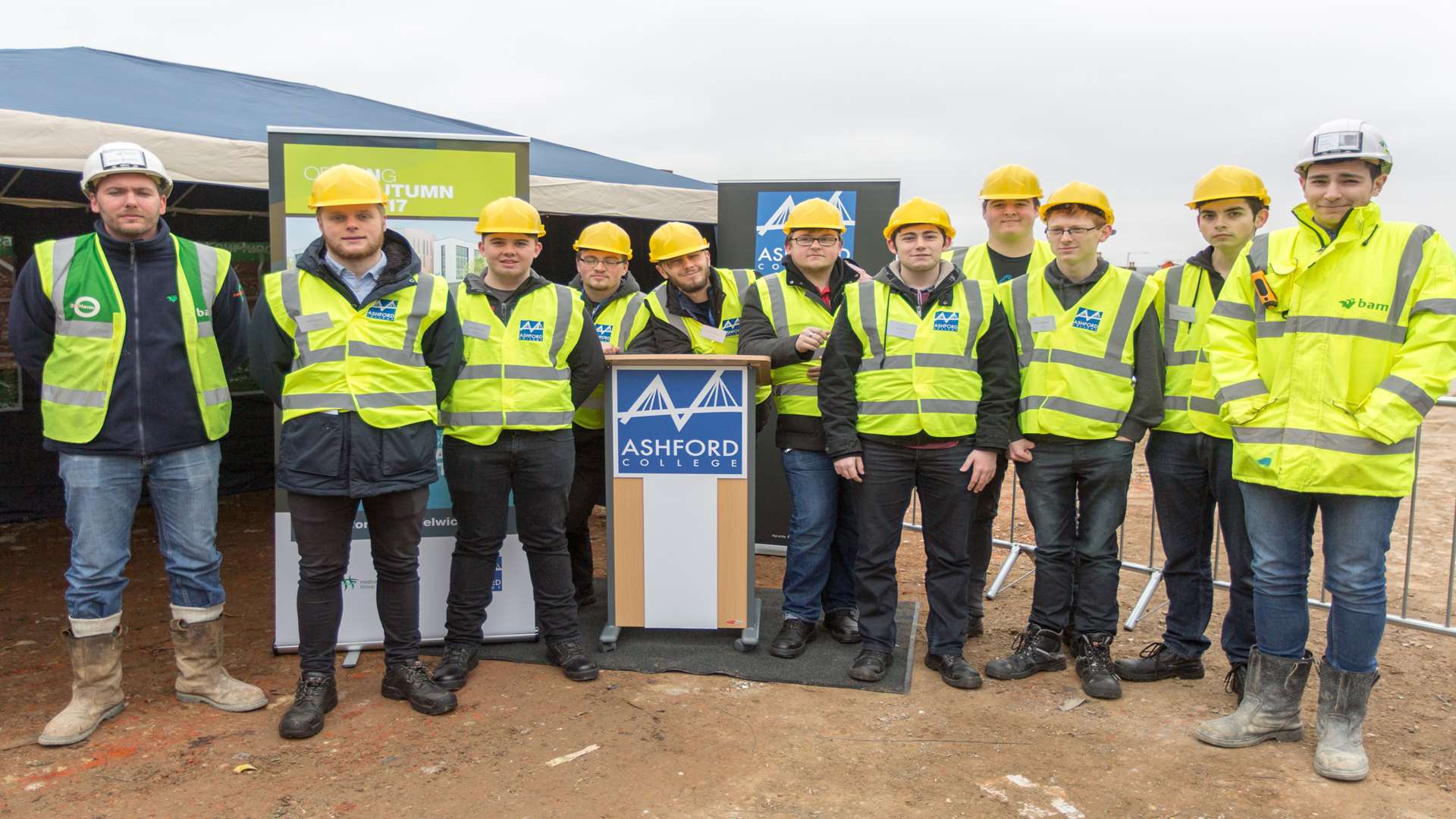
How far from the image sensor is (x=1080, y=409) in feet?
13.8

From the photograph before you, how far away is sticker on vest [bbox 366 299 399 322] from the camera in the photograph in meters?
3.83

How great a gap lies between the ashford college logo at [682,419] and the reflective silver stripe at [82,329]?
1923 mm

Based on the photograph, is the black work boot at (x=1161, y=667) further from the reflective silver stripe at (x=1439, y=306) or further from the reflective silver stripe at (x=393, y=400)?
the reflective silver stripe at (x=393, y=400)

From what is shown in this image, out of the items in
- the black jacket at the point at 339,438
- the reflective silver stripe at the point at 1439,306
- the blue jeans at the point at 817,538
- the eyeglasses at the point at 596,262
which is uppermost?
the eyeglasses at the point at 596,262

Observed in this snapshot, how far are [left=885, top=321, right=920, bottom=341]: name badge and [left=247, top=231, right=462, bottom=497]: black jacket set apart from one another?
1807 millimetres

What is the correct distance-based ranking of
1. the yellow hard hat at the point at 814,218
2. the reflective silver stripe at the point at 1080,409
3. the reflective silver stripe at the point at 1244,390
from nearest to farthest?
the reflective silver stripe at the point at 1244,390, the reflective silver stripe at the point at 1080,409, the yellow hard hat at the point at 814,218

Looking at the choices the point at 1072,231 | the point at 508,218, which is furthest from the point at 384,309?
the point at 1072,231

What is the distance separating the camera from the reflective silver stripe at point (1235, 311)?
147 inches

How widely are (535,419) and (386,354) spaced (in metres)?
0.67

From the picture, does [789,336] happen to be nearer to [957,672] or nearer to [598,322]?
[598,322]

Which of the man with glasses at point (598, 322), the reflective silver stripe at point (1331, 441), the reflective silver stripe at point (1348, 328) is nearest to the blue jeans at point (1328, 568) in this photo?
the reflective silver stripe at point (1331, 441)

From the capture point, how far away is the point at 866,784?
3.51 metres

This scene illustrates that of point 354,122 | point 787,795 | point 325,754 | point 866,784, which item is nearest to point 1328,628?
point 866,784

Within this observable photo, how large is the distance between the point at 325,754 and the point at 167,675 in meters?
1.22
